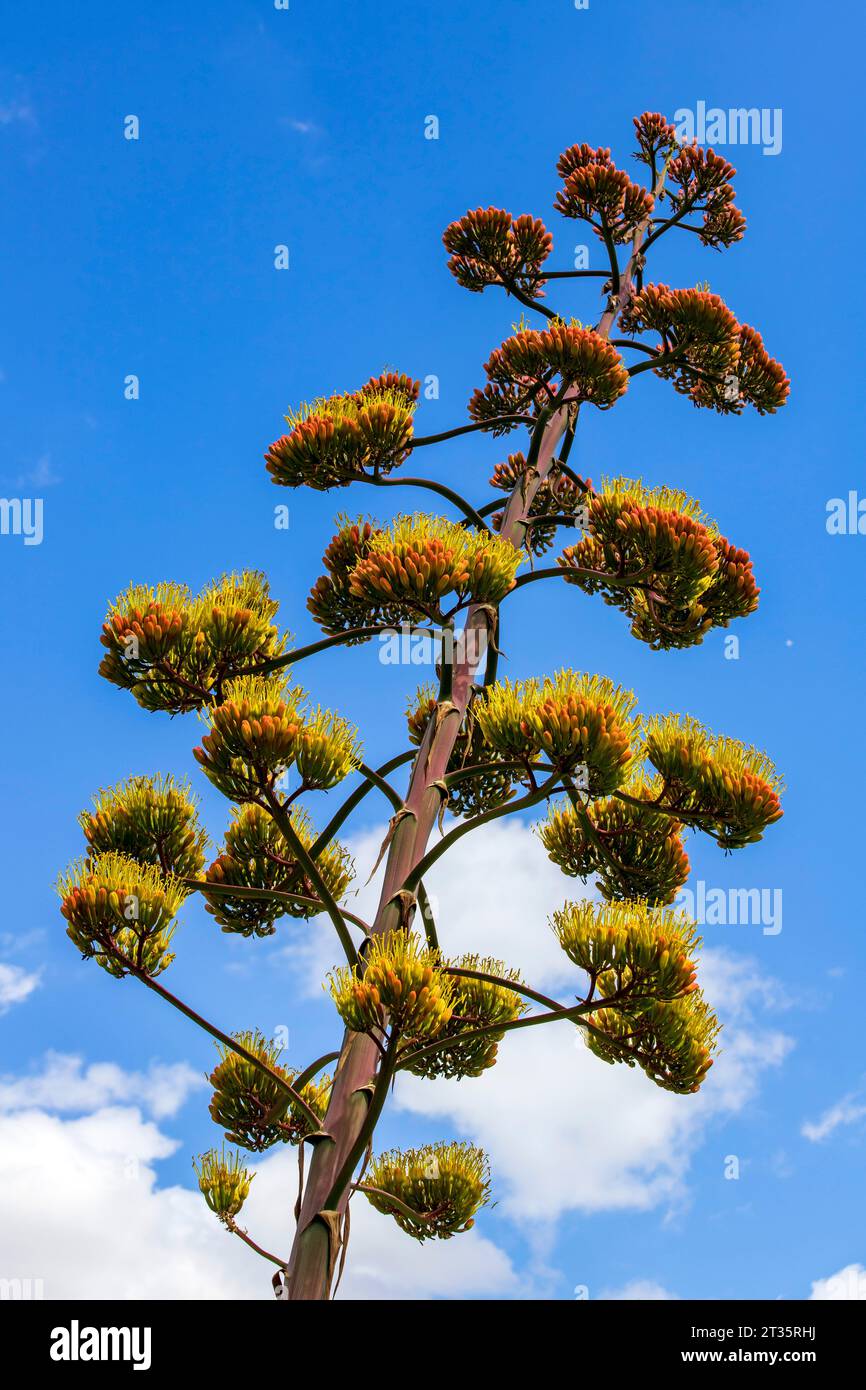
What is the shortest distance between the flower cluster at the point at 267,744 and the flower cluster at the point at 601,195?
5348 millimetres

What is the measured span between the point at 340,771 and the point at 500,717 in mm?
773

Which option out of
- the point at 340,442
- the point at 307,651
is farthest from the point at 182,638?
the point at 340,442

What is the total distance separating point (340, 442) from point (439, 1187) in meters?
4.32

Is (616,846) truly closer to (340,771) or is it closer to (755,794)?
(755,794)

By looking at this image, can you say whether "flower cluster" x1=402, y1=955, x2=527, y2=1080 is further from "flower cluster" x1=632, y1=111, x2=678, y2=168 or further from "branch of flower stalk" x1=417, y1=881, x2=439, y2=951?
"flower cluster" x1=632, y1=111, x2=678, y2=168

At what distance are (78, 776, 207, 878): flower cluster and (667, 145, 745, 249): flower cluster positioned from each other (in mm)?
6193

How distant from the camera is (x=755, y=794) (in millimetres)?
5898

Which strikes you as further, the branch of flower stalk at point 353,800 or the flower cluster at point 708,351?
the flower cluster at point 708,351

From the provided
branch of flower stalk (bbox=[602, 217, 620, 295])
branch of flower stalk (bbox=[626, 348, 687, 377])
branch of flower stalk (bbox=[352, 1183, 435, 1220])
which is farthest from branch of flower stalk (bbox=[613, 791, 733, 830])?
branch of flower stalk (bbox=[602, 217, 620, 295])

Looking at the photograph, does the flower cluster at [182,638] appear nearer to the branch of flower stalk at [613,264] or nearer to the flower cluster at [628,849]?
the flower cluster at [628,849]

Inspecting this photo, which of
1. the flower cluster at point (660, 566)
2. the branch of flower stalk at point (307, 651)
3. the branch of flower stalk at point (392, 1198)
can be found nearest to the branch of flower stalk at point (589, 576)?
the flower cluster at point (660, 566)

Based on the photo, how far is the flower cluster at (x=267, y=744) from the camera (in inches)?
206
